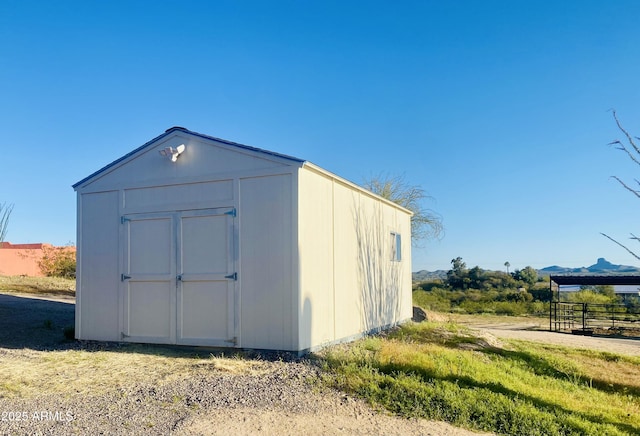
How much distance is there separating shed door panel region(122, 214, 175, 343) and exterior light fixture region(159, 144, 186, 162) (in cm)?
92

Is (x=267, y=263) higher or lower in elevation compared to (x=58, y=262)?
higher

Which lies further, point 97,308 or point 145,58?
A: point 145,58

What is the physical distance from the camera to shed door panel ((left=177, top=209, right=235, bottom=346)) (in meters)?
7.12

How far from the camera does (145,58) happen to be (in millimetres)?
11406

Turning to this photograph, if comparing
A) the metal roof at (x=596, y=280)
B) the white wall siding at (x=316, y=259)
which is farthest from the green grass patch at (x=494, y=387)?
the metal roof at (x=596, y=280)

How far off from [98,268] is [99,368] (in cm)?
242

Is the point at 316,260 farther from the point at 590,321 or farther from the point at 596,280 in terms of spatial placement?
the point at 590,321

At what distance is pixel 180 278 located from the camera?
292 inches

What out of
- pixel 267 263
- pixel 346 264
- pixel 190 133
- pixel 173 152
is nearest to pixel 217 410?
pixel 267 263

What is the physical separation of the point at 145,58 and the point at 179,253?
608 cm

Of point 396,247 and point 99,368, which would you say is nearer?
point 99,368

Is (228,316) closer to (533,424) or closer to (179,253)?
(179,253)

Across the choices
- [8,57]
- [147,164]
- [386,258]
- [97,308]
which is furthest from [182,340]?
[8,57]

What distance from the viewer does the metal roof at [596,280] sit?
56.2 feet
